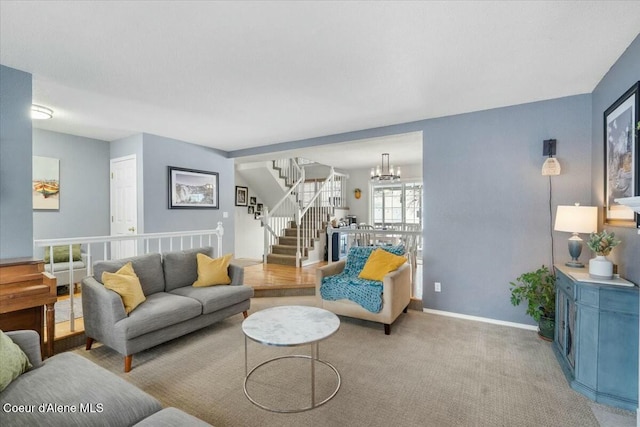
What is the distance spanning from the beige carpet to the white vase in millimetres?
848

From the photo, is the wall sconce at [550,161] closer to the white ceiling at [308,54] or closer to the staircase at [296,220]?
the white ceiling at [308,54]

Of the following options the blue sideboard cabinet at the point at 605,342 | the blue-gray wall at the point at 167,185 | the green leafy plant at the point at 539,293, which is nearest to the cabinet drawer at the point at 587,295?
the blue sideboard cabinet at the point at 605,342

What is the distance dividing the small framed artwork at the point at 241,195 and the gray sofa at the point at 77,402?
590 cm

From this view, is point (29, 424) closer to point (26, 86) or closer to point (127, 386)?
point (127, 386)

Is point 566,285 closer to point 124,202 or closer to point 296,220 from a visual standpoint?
point 296,220

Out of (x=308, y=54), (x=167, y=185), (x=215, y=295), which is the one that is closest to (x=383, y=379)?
(x=215, y=295)

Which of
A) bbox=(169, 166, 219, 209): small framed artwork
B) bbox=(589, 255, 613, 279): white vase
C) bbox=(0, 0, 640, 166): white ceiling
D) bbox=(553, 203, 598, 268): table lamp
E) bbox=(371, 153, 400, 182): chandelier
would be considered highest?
bbox=(0, 0, 640, 166): white ceiling

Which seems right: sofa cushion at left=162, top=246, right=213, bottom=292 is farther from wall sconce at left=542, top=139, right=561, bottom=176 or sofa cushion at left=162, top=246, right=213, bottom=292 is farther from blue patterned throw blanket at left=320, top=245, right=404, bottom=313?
wall sconce at left=542, top=139, right=561, bottom=176

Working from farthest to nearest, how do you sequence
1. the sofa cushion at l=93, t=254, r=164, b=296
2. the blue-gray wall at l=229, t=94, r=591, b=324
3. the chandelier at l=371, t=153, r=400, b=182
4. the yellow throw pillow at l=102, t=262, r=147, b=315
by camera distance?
the chandelier at l=371, t=153, r=400, b=182 → the blue-gray wall at l=229, t=94, r=591, b=324 → the sofa cushion at l=93, t=254, r=164, b=296 → the yellow throw pillow at l=102, t=262, r=147, b=315

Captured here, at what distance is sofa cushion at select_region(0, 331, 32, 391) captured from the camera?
1.38 meters

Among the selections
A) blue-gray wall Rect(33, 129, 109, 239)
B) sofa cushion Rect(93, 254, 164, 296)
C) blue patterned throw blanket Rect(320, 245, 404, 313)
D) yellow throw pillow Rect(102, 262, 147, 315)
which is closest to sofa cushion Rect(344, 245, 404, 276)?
blue patterned throw blanket Rect(320, 245, 404, 313)

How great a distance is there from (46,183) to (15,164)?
2287 millimetres

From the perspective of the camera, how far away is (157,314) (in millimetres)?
2562

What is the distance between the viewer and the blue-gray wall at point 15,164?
2.44m
